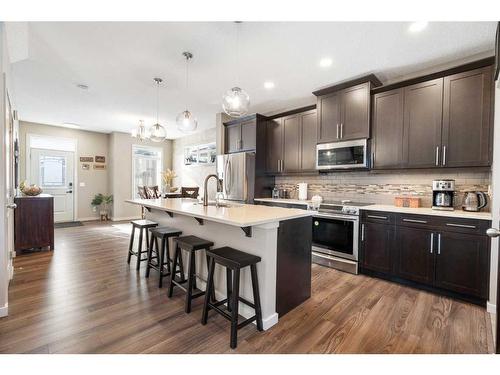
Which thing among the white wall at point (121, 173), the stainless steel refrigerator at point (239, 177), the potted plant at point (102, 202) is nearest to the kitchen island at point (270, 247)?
the stainless steel refrigerator at point (239, 177)

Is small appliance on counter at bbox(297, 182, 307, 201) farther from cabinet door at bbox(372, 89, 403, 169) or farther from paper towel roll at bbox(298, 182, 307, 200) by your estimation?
cabinet door at bbox(372, 89, 403, 169)

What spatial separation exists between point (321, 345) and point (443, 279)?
66.2 inches

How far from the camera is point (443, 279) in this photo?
8.04 ft

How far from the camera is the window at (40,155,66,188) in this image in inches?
247

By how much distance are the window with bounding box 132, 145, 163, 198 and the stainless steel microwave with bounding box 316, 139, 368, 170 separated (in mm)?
5957

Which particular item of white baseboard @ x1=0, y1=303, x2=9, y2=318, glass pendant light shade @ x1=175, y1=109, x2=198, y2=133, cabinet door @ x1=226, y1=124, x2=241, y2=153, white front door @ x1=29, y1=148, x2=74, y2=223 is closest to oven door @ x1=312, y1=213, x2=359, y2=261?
glass pendant light shade @ x1=175, y1=109, x2=198, y2=133

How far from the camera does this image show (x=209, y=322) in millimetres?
1959

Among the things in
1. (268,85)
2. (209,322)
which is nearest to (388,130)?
(268,85)

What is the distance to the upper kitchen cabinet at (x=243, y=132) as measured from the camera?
15.1 ft

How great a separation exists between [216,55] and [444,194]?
3085 millimetres

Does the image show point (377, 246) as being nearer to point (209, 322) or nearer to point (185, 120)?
point (209, 322)

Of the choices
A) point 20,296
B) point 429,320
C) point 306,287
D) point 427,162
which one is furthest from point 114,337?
point 427,162

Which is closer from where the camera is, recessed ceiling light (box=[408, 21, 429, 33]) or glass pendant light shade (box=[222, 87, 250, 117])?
recessed ceiling light (box=[408, 21, 429, 33])

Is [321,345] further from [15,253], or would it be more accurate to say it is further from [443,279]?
[15,253]
